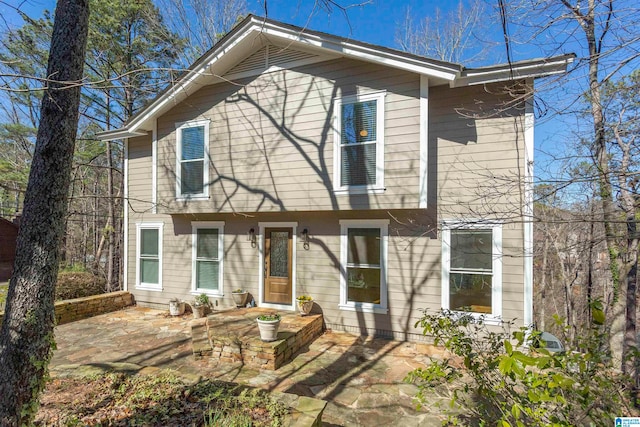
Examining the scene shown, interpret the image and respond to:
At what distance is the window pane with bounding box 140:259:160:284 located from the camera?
868cm

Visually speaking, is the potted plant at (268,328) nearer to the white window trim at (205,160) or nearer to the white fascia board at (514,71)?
the white window trim at (205,160)

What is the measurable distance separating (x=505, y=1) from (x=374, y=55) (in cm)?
233

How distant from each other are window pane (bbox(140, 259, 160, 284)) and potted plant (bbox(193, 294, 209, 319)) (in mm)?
1880

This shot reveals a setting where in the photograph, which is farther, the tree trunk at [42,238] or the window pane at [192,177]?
the window pane at [192,177]

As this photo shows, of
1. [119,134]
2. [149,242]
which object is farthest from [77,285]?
[119,134]

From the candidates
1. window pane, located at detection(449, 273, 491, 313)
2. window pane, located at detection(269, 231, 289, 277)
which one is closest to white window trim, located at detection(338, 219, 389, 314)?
window pane, located at detection(449, 273, 491, 313)

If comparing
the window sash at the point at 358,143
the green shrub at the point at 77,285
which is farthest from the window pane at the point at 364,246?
the green shrub at the point at 77,285

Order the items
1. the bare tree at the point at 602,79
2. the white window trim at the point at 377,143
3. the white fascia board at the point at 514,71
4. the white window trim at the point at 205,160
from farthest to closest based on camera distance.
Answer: the white window trim at the point at 205,160
the white window trim at the point at 377,143
the white fascia board at the point at 514,71
the bare tree at the point at 602,79

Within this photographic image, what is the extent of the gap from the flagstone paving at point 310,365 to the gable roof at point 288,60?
457cm

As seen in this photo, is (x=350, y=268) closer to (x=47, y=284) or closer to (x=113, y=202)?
(x=47, y=284)

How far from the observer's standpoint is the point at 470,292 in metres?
5.82

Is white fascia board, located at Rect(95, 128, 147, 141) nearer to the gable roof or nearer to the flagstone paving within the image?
the gable roof

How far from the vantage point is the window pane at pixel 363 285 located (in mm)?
6523

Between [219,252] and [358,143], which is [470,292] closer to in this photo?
[358,143]
